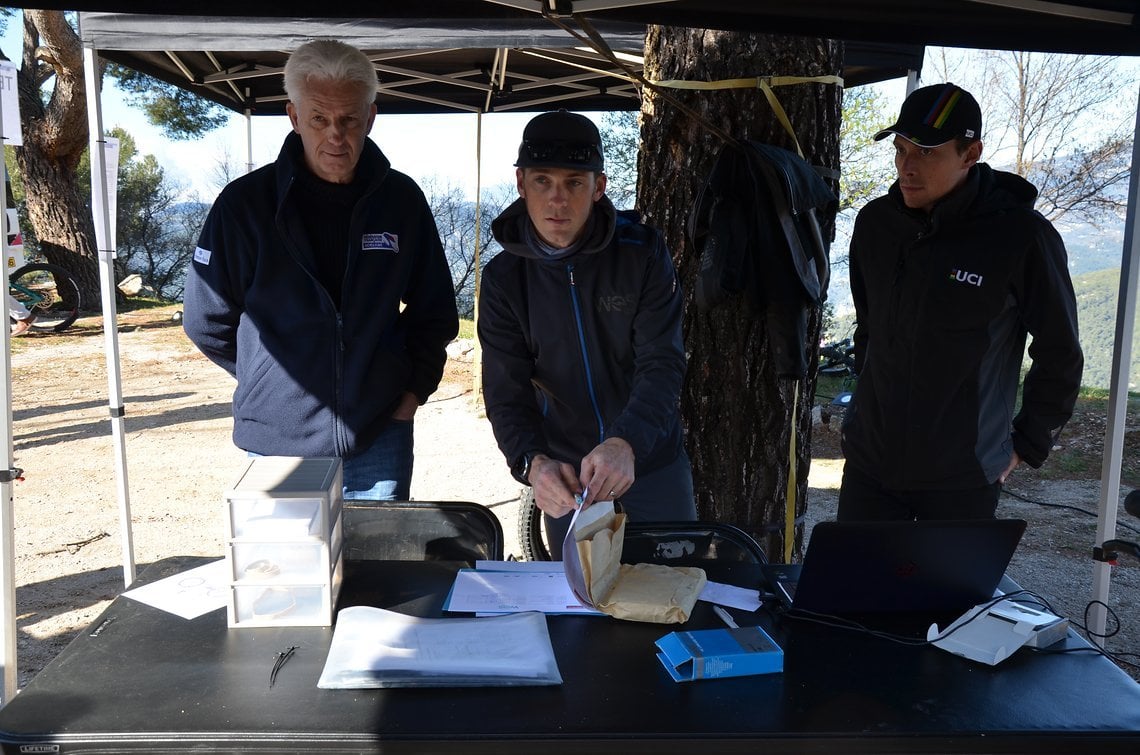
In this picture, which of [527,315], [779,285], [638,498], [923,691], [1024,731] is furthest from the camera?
[779,285]

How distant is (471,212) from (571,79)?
25.0 ft

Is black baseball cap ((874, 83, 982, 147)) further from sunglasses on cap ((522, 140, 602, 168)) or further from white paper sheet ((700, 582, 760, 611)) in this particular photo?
white paper sheet ((700, 582, 760, 611))

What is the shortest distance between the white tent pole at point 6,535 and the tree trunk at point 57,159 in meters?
9.54

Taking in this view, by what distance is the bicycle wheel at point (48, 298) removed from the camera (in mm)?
9656

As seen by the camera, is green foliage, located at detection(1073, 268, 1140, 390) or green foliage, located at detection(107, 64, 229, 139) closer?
green foliage, located at detection(1073, 268, 1140, 390)

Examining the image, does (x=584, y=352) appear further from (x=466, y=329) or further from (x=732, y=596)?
(x=466, y=329)

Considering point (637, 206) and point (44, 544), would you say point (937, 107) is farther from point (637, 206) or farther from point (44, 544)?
point (44, 544)

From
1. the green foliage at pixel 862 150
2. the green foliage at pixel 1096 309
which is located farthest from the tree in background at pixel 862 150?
the green foliage at pixel 1096 309

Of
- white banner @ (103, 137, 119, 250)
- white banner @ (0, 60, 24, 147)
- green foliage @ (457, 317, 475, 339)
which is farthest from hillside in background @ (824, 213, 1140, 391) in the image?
white banner @ (0, 60, 24, 147)

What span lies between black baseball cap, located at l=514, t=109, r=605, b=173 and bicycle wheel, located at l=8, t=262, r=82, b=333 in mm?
9548

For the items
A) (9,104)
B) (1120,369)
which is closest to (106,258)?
(9,104)

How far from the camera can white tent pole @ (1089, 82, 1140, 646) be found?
2.20 meters

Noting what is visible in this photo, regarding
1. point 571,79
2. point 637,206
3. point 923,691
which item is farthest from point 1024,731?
point 571,79

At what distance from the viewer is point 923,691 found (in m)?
1.25
